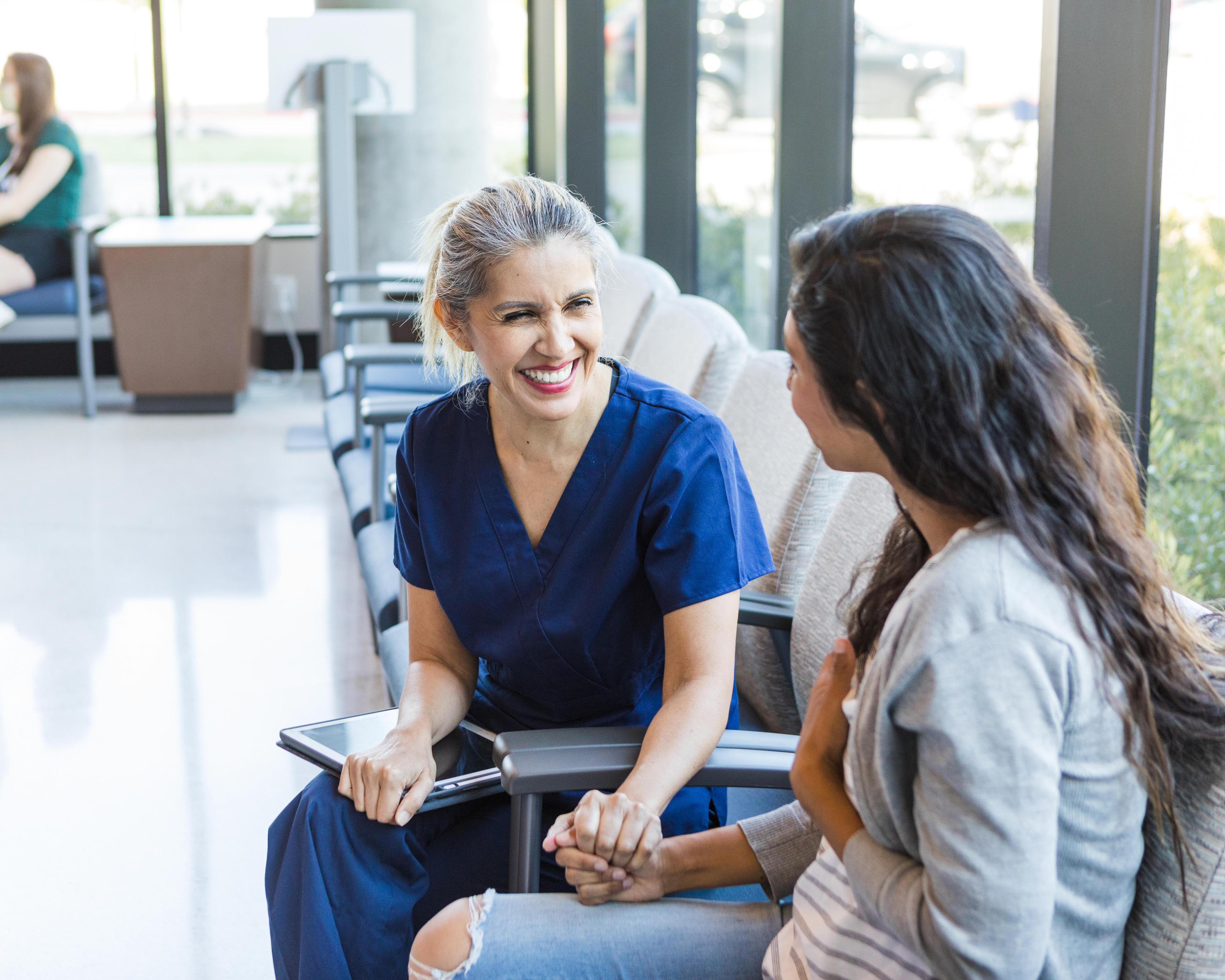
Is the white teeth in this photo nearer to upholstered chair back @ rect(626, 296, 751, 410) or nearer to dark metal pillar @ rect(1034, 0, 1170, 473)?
dark metal pillar @ rect(1034, 0, 1170, 473)

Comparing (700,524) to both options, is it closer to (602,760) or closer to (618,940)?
(602,760)

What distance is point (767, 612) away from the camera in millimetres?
1817

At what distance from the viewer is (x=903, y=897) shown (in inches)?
38.4

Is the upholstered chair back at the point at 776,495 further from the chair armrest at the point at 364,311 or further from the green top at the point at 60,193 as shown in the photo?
the green top at the point at 60,193

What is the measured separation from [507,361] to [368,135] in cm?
504

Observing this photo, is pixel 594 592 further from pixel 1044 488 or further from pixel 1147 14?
pixel 1147 14

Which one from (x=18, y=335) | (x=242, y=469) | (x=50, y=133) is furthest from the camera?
(x=18, y=335)

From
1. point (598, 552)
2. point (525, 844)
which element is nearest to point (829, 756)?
point (525, 844)

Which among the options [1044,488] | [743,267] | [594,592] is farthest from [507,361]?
[743,267]

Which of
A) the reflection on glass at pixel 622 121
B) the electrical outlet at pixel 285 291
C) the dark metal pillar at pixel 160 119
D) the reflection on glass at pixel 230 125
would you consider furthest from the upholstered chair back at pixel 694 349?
the dark metal pillar at pixel 160 119

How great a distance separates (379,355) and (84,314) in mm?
3141

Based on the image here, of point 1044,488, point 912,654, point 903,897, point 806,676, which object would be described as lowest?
point 806,676

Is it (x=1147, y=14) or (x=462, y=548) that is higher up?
(x=1147, y=14)

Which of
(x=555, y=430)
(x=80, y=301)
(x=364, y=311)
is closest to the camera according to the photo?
(x=555, y=430)
